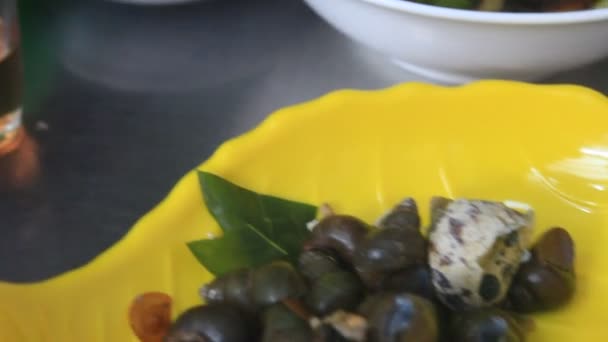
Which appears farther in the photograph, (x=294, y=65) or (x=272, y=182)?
(x=294, y=65)

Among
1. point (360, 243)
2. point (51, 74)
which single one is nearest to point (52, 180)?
point (51, 74)

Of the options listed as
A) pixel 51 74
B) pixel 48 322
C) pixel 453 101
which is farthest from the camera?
pixel 51 74

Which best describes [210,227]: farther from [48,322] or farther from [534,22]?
[534,22]

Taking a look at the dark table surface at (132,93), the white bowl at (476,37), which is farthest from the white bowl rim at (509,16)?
the dark table surface at (132,93)

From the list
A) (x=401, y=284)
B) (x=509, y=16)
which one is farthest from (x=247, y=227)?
(x=509, y=16)

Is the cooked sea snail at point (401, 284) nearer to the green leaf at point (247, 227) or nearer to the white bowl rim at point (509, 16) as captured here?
the green leaf at point (247, 227)

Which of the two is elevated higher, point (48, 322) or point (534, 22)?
point (534, 22)

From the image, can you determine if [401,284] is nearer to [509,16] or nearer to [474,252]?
[474,252]
